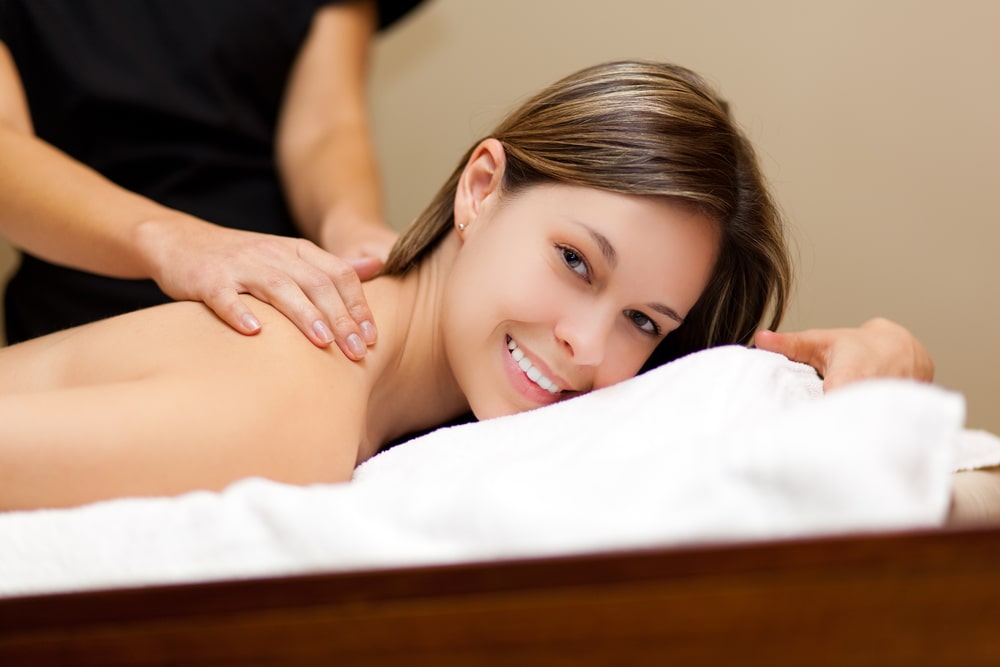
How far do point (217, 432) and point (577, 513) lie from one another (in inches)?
14.4

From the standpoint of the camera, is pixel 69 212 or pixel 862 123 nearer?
pixel 69 212

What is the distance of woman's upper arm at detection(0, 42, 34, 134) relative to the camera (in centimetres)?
127

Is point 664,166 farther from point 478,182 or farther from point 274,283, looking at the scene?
point 274,283

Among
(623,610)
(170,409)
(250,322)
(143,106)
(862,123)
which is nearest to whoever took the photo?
(623,610)

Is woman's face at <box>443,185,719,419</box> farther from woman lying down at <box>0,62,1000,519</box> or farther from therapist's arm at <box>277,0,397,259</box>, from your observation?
therapist's arm at <box>277,0,397,259</box>

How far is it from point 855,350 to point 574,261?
315 mm

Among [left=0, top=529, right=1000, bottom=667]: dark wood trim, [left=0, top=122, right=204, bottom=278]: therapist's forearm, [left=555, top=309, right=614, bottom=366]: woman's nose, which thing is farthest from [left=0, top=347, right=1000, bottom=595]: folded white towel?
[left=0, top=122, right=204, bottom=278]: therapist's forearm

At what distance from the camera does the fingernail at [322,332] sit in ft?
2.91

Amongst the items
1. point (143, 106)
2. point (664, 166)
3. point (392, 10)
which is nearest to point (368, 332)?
point (664, 166)

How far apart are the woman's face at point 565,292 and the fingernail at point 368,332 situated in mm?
102

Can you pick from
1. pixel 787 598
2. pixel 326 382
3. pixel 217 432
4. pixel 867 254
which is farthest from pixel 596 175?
pixel 867 254

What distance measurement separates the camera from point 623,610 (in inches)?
18.0

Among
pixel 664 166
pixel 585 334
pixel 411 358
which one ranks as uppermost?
pixel 664 166

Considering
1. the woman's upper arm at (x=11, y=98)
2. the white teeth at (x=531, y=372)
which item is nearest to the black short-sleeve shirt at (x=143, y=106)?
the woman's upper arm at (x=11, y=98)
